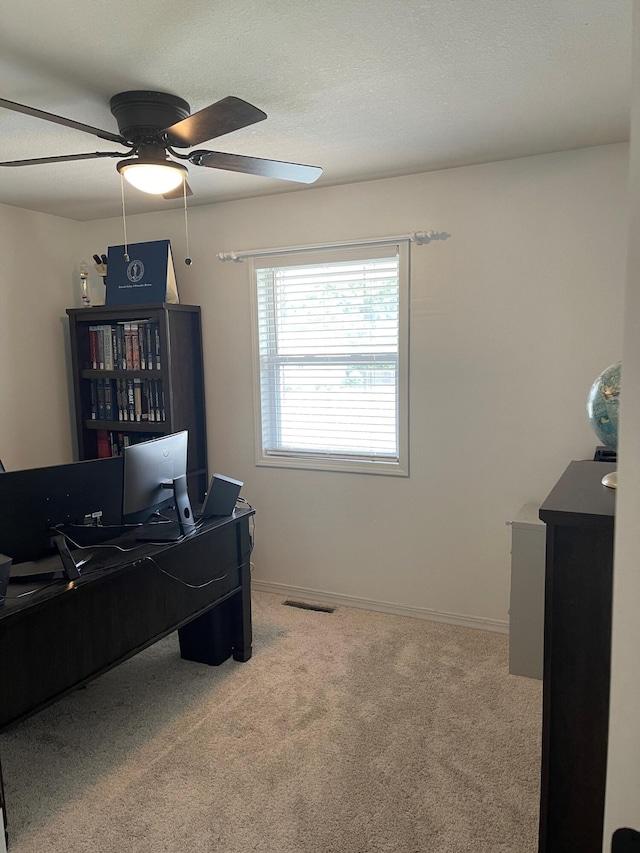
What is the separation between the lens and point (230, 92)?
86.7 inches

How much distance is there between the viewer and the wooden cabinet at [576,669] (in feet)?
4.01

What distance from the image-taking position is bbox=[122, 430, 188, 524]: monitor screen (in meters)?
2.46

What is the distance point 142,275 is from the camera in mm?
3820

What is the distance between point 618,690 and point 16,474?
6.43 feet

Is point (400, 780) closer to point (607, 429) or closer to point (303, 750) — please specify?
point (303, 750)

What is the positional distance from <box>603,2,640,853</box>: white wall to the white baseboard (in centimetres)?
252

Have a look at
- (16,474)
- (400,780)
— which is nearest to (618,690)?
(400,780)

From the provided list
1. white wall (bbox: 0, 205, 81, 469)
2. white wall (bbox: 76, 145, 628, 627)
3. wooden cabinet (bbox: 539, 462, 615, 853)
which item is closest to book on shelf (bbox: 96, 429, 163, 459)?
white wall (bbox: 0, 205, 81, 469)

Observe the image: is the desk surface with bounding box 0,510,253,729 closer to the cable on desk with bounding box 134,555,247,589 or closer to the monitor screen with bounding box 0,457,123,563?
the cable on desk with bounding box 134,555,247,589

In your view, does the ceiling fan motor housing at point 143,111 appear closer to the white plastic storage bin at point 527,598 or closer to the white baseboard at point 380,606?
the white plastic storage bin at point 527,598

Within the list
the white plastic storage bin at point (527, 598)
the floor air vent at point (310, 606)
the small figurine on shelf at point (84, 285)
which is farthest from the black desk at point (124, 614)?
the small figurine on shelf at point (84, 285)

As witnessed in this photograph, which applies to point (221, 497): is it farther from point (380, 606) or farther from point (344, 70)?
point (344, 70)

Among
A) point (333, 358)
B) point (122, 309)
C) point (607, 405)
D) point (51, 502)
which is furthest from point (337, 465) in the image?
point (607, 405)

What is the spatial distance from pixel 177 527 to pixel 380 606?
1512 millimetres
